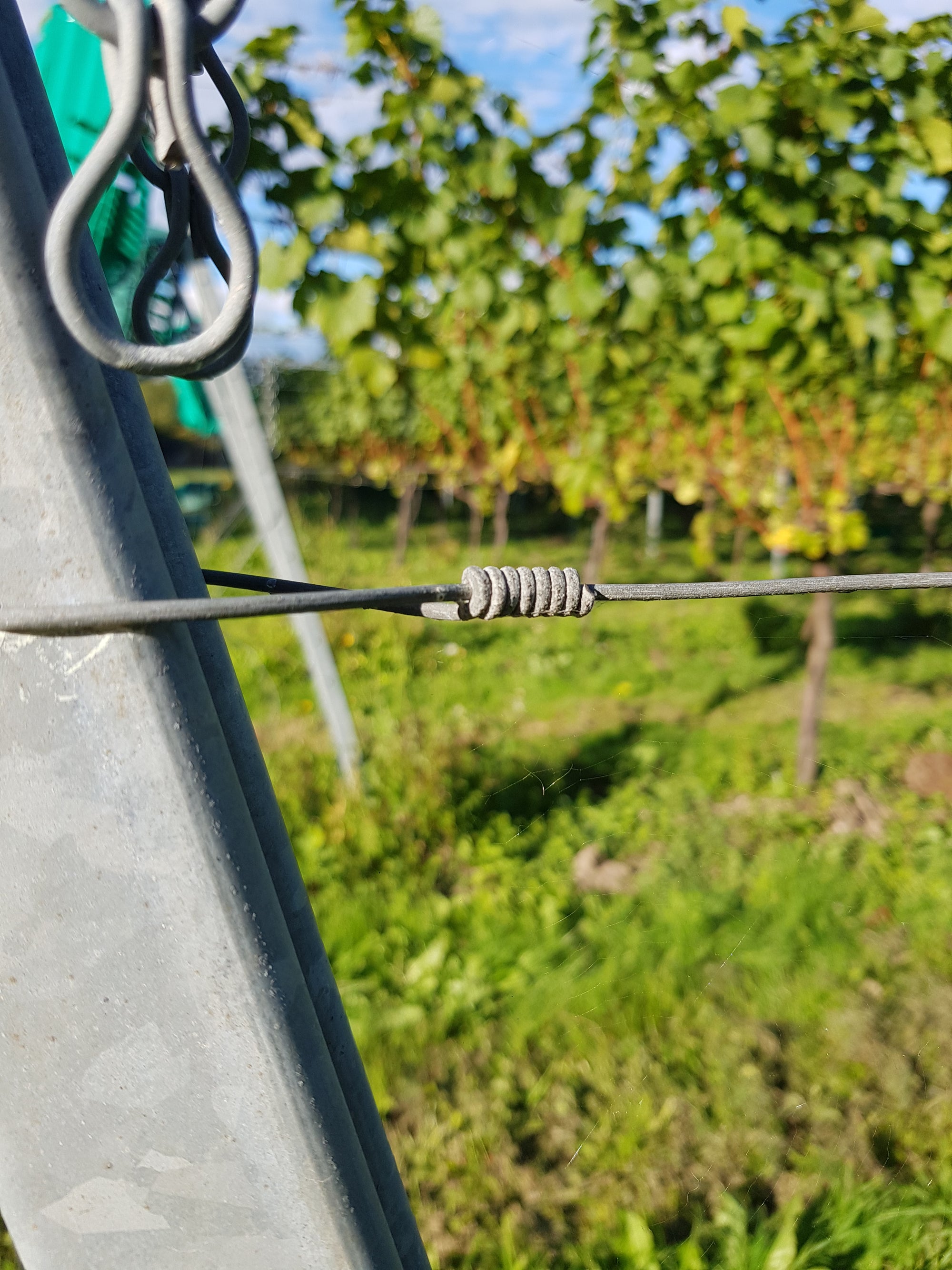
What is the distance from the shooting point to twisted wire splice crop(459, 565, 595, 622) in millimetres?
604

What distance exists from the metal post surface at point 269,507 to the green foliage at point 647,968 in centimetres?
22

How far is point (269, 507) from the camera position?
3.60m

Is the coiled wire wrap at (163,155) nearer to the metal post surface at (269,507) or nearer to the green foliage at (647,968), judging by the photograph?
the green foliage at (647,968)

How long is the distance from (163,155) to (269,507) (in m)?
3.20

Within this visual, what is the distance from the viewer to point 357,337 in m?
2.68

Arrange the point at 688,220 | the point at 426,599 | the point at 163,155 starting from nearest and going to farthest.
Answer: the point at 163,155, the point at 426,599, the point at 688,220

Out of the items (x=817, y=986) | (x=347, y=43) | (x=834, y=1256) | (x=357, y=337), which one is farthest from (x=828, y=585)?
(x=347, y=43)

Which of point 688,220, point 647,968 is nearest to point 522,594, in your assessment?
point 647,968

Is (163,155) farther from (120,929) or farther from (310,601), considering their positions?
(120,929)

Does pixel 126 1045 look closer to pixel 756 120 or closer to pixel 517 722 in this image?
pixel 756 120

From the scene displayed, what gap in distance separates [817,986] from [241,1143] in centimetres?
208

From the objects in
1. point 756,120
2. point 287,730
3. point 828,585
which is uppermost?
point 756,120

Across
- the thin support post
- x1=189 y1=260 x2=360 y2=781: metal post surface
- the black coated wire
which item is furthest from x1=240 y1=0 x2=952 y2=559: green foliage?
the thin support post

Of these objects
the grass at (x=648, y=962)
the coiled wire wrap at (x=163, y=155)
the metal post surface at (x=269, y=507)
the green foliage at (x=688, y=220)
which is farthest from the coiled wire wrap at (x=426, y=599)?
the metal post surface at (x=269, y=507)
